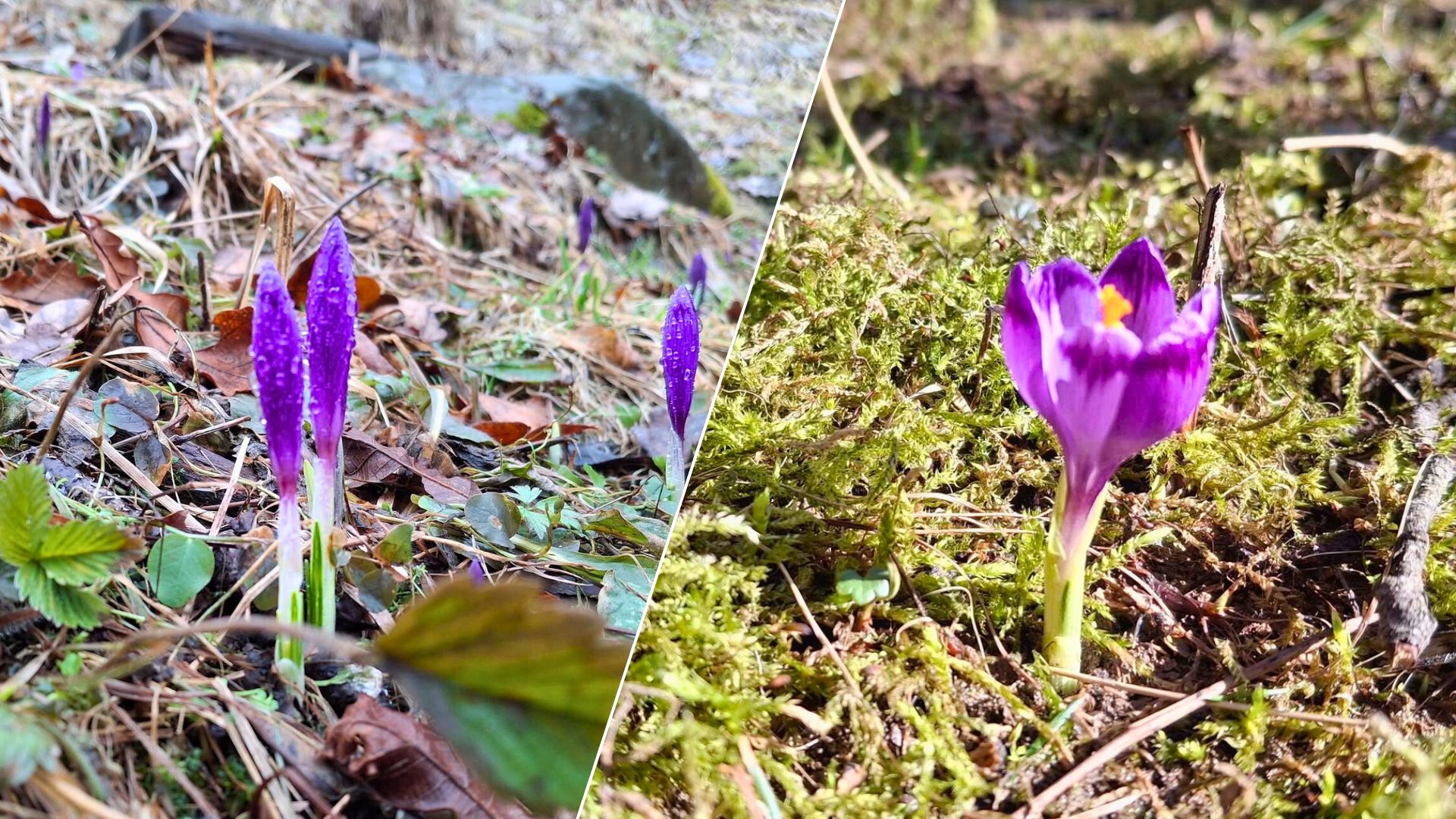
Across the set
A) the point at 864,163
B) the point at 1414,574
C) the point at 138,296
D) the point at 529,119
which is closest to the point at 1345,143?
the point at 864,163

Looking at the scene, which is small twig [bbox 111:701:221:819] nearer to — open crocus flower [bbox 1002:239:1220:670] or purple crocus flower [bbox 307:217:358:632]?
purple crocus flower [bbox 307:217:358:632]

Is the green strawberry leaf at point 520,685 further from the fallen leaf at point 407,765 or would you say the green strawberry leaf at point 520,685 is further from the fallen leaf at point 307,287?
the fallen leaf at point 307,287

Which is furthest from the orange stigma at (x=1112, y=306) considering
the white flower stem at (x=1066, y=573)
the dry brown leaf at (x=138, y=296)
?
the dry brown leaf at (x=138, y=296)

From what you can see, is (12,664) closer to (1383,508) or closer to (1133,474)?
(1133,474)

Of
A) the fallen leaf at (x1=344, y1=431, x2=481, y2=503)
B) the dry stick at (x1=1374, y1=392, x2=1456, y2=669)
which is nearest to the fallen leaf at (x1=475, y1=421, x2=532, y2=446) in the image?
the fallen leaf at (x1=344, y1=431, x2=481, y2=503)

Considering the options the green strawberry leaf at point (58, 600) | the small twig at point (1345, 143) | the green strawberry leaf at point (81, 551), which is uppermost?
the small twig at point (1345, 143)

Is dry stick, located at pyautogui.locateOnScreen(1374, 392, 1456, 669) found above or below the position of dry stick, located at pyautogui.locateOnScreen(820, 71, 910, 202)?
below

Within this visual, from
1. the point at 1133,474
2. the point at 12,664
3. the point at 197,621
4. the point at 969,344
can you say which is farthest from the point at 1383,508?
the point at 12,664
